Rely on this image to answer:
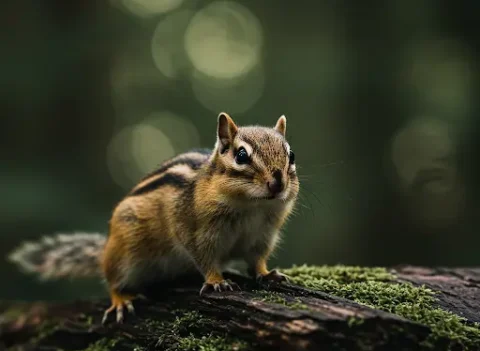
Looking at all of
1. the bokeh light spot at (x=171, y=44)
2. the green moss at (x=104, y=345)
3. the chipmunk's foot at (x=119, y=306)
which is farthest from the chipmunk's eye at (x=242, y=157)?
the bokeh light spot at (x=171, y=44)

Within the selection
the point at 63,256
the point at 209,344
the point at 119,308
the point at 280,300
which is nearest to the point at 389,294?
the point at 280,300

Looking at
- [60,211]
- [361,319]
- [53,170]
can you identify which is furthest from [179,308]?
[53,170]

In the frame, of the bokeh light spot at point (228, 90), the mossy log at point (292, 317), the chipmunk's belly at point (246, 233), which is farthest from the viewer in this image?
the bokeh light spot at point (228, 90)

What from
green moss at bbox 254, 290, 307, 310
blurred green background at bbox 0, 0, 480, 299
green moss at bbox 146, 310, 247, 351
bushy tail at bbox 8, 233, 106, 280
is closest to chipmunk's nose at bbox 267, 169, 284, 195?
green moss at bbox 254, 290, 307, 310

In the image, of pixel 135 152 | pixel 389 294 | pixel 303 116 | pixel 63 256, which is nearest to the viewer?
pixel 389 294

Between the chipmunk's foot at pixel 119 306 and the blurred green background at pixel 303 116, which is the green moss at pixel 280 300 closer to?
the chipmunk's foot at pixel 119 306

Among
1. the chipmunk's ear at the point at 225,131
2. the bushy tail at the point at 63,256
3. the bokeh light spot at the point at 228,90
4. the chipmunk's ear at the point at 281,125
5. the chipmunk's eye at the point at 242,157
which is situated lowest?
the bushy tail at the point at 63,256

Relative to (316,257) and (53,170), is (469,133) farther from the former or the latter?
(53,170)

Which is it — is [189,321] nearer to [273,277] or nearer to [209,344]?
[209,344]
